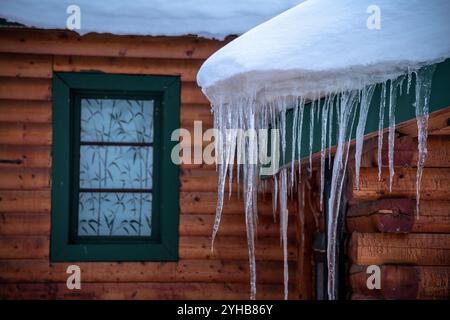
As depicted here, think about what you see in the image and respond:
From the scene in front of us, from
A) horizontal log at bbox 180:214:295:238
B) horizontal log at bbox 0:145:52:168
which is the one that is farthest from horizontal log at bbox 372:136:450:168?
horizontal log at bbox 0:145:52:168

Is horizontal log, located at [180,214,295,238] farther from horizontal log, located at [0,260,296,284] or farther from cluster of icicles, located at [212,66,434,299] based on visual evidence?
cluster of icicles, located at [212,66,434,299]

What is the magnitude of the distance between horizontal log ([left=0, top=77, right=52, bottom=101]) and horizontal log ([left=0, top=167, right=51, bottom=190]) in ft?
1.98

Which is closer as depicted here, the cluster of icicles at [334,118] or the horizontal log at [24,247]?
the cluster of icicles at [334,118]

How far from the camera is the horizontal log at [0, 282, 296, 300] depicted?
500cm

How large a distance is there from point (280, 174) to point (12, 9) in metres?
2.40

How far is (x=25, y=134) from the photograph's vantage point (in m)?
5.06

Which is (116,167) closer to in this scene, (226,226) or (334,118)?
(226,226)

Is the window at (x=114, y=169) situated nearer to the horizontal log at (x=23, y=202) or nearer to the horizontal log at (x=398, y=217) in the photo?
the horizontal log at (x=23, y=202)

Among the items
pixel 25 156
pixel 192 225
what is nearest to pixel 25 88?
pixel 25 156

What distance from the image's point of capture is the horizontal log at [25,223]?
5.04 m

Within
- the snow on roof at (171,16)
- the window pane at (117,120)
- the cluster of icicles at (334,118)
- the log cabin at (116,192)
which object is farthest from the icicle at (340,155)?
the window pane at (117,120)

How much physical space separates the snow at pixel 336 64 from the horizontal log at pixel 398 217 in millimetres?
334
